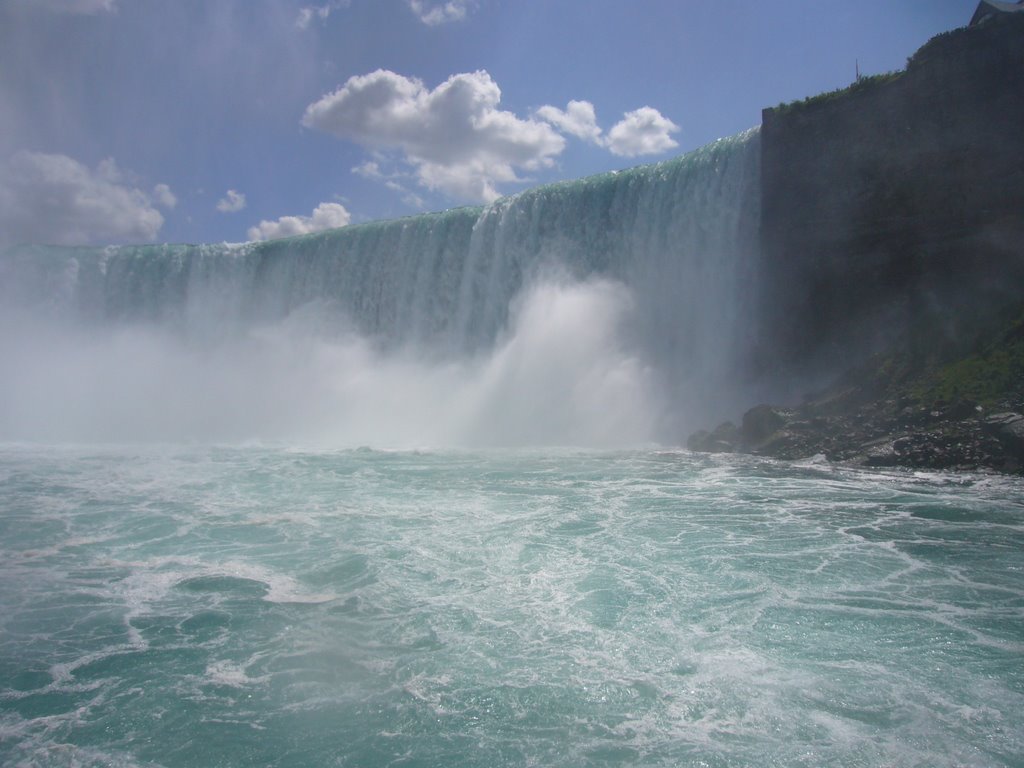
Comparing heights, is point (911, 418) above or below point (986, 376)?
→ below

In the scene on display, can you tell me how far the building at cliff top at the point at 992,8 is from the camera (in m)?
14.9

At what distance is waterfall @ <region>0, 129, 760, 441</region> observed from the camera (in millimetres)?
17828

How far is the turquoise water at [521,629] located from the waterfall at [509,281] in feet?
25.6

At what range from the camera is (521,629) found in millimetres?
5707

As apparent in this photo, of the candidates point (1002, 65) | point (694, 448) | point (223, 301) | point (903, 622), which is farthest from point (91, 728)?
point (223, 301)

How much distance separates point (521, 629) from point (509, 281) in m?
15.6

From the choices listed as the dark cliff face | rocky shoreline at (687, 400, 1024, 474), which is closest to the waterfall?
the dark cliff face

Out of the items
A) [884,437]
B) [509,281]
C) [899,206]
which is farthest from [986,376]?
[509,281]

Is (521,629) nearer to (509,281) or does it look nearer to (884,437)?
(884,437)

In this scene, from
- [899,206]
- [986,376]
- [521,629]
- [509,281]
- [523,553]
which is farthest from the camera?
[509,281]

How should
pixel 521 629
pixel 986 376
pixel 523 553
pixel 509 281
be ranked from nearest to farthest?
pixel 521 629, pixel 523 553, pixel 986 376, pixel 509 281

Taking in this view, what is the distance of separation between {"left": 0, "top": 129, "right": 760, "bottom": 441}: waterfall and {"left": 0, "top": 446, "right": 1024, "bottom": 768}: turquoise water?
781cm

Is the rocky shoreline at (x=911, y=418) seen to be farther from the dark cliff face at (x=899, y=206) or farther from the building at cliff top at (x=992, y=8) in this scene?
the building at cliff top at (x=992, y=8)

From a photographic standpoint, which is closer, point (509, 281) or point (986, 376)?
point (986, 376)
